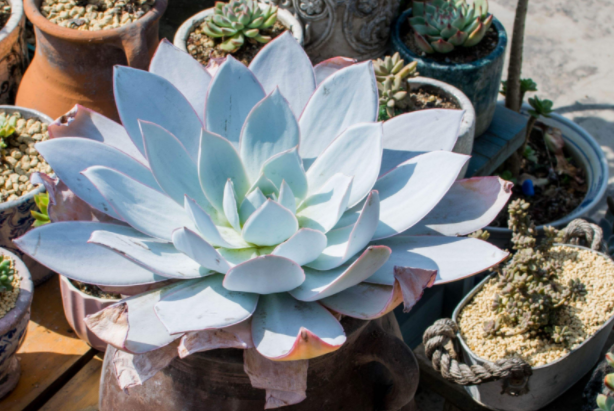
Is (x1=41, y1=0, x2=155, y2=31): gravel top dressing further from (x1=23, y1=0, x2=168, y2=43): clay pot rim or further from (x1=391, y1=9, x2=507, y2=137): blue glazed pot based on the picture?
(x1=391, y1=9, x2=507, y2=137): blue glazed pot

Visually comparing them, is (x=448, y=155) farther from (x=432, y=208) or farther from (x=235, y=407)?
(x=235, y=407)

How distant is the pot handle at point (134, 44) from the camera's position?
1114mm

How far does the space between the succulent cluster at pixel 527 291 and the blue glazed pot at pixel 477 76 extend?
46cm

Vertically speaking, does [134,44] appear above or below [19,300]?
above

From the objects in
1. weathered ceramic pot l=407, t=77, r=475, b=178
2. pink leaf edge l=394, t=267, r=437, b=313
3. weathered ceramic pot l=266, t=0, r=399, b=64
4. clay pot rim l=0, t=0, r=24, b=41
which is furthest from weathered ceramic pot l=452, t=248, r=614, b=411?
clay pot rim l=0, t=0, r=24, b=41

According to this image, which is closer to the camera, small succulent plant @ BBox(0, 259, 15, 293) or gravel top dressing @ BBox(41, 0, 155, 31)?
small succulent plant @ BBox(0, 259, 15, 293)

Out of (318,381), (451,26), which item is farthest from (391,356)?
(451,26)

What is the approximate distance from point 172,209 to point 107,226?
0.19 ft

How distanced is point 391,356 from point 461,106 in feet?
2.44

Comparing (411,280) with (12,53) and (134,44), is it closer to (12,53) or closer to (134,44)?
(134,44)

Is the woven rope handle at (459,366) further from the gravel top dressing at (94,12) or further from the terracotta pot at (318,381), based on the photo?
the gravel top dressing at (94,12)

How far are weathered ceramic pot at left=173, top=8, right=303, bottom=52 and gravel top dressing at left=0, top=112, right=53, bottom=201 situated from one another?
1.15 feet

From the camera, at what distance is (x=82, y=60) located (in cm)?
116

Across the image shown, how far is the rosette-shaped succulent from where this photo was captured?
1.40m
